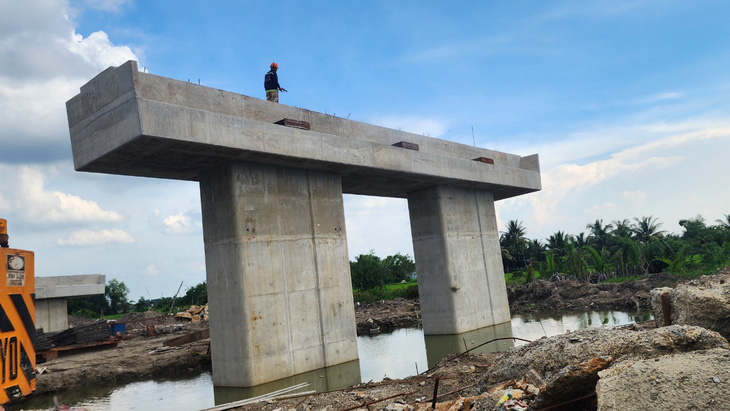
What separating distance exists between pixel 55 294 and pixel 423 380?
27.5 meters

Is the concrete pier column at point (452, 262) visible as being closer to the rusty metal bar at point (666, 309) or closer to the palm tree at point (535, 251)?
the rusty metal bar at point (666, 309)

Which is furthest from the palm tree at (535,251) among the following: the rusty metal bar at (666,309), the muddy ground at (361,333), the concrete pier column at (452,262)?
the rusty metal bar at (666,309)

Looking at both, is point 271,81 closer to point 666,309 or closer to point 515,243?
point 666,309

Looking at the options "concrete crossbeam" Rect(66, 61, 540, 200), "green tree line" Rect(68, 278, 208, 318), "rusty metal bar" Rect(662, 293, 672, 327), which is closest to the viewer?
"rusty metal bar" Rect(662, 293, 672, 327)

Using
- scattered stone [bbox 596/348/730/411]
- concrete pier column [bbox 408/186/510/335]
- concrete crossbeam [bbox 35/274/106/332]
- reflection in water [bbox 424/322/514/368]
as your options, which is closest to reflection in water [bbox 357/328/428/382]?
reflection in water [bbox 424/322/514/368]

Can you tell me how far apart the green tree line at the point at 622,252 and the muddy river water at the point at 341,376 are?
656 inches

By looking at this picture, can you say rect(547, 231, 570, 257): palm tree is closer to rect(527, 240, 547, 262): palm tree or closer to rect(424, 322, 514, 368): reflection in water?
rect(527, 240, 547, 262): palm tree

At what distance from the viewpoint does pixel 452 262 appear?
19219 mm

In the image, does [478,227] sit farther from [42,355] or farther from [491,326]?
[42,355]

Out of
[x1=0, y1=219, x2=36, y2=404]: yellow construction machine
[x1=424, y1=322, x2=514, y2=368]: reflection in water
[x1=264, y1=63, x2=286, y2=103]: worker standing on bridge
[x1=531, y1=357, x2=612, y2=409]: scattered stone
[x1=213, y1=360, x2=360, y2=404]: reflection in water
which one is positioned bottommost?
[x1=424, y1=322, x2=514, y2=368]: reflection in water

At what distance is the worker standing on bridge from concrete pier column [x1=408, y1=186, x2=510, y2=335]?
7048 mm

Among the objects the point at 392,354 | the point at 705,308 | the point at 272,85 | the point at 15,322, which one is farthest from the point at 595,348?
the point at 272,85

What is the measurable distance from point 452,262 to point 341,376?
777cm

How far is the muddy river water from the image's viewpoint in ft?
38.2
